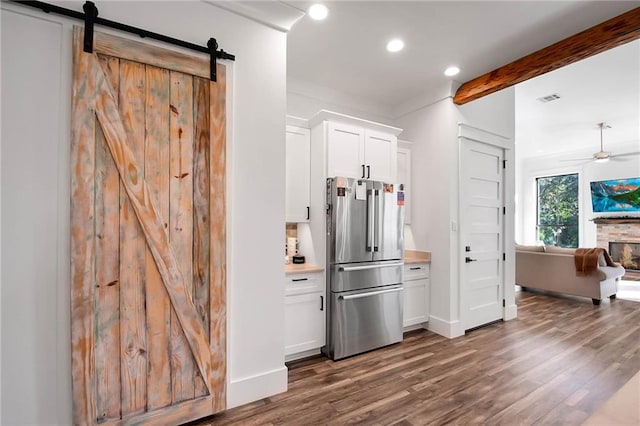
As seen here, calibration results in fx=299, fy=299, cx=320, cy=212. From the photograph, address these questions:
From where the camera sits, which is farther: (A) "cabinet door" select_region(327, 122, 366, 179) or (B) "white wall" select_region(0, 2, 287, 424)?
(A) "cabinet door" select_region(327, 122, 366, 179)

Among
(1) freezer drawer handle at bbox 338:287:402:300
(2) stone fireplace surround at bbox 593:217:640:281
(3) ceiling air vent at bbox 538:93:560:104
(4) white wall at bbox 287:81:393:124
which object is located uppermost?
(3) ceiling air vent at bbox 538:93:560:104

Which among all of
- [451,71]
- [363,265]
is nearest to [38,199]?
[363,265]

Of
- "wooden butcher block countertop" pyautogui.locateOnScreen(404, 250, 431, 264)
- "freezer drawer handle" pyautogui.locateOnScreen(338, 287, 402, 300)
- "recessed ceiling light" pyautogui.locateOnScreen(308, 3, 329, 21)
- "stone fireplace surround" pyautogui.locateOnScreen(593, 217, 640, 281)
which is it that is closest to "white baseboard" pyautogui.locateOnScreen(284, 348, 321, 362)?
"freezer drawer handle" pyautogui.locateOnScreen(338, 287, 402, 300)

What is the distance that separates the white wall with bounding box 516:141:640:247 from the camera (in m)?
7.01

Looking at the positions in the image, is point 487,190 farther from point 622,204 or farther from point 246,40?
point 622,204

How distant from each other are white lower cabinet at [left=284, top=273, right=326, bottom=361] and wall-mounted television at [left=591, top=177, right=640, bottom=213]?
26.5 ft

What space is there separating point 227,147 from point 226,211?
46cm

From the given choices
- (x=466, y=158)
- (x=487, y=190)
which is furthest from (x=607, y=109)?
(x=466, y=158)

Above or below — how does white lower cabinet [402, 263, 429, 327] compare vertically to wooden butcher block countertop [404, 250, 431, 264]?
below

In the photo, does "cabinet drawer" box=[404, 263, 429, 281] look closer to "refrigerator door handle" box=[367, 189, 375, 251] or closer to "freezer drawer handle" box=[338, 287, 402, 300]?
"freezer drawer handle" box=[338, 287, 402, 300]

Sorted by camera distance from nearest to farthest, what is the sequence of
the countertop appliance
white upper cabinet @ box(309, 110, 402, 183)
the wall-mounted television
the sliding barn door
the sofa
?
the sliding barn door < the countertop appliance < white upper cabinet @ box(309, 110, 402, 183) < the sofa < the wall-mounted television

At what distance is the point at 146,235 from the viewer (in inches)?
72.9

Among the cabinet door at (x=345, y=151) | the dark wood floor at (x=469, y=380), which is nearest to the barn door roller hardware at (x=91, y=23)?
the cabinet door at (x=345, y=151)

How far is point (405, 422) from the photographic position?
2.00 m
